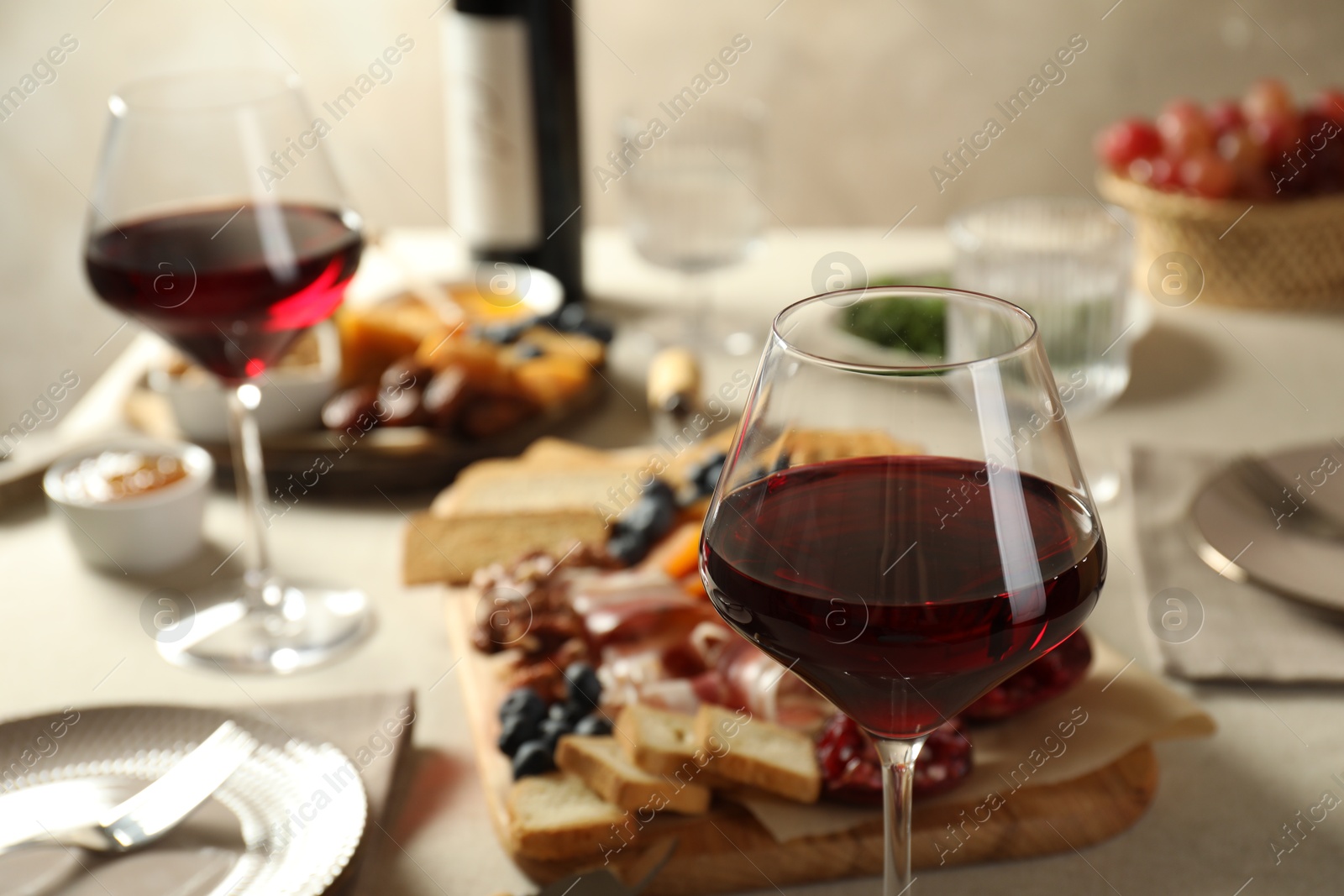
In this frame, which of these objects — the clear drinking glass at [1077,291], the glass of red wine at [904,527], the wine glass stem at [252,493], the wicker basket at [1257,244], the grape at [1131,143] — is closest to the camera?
the glass of red wine at [904,527]

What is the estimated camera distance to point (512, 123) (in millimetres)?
1506

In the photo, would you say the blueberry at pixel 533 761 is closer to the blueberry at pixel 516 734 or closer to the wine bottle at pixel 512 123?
the blueberry at pixel 516 734

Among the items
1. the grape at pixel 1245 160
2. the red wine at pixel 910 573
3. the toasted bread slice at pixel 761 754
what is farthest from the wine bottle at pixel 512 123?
the red wine at pixel 910 573

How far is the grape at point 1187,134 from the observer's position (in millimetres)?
1601

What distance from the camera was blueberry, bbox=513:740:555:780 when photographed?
2.55 feet

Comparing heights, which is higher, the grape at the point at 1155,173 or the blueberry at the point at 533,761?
the grape at the point at 1155,173

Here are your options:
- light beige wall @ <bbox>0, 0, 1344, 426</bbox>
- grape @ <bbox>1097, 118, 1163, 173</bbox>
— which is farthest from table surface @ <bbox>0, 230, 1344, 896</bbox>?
light beige wall @ <bbox>0, 0, 1344, 426</bbox>

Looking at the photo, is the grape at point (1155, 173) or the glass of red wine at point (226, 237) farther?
the grape at point (1155, 173)

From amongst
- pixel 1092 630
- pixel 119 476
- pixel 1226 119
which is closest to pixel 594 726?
pixel 1092 630

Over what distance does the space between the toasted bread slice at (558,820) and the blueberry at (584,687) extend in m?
0.08

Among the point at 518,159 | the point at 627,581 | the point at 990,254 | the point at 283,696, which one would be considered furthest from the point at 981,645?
the point at 518,159

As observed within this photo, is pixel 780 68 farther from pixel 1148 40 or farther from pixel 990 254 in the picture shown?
pixel 990 254

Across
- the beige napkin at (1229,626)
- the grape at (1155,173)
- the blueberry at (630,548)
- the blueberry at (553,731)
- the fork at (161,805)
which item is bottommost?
the beige napkin at (1229,626)

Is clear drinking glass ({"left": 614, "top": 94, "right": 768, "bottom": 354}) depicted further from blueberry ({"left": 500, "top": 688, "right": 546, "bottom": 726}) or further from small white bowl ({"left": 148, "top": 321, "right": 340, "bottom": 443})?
blueberry ({"left": 500, "top": 688, "right": 546, "bottom": 726})
